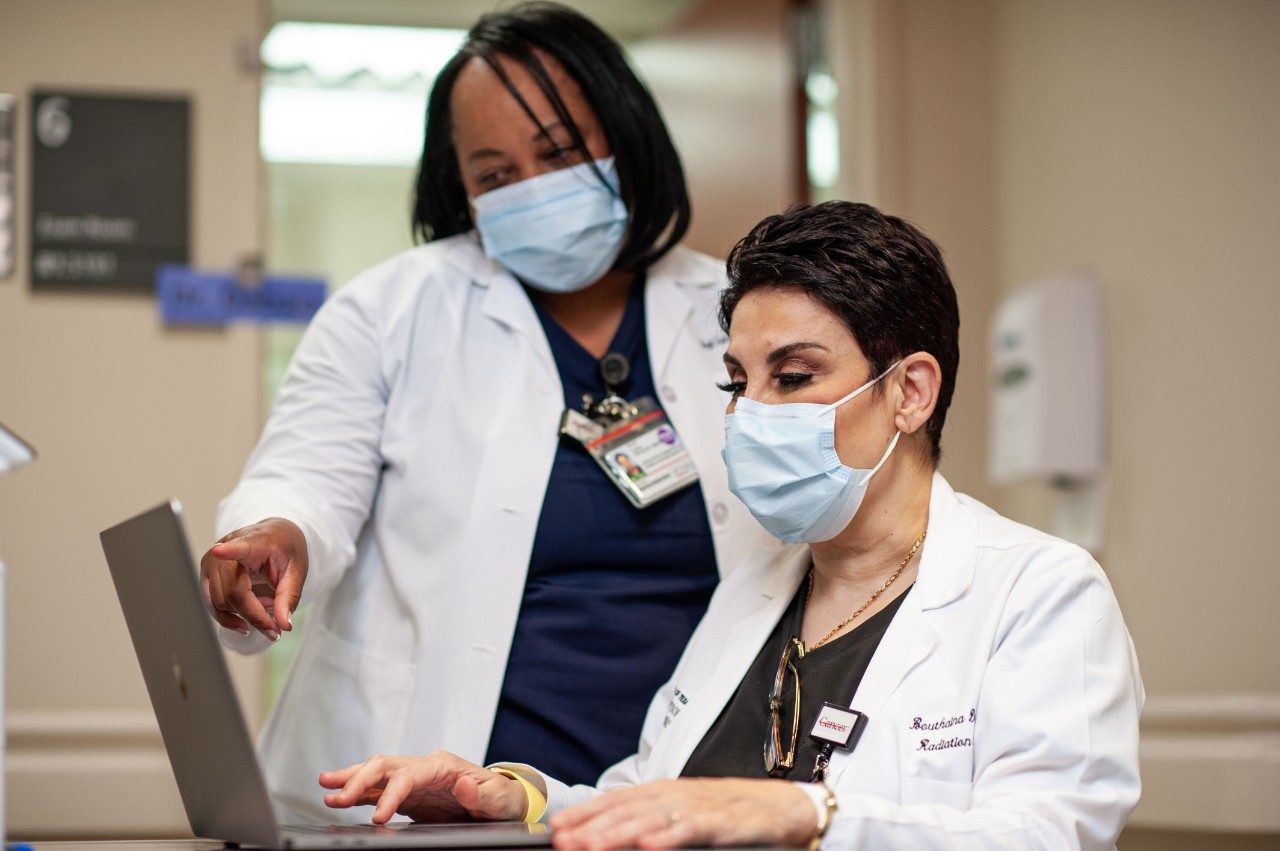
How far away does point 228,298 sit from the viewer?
2.98 m

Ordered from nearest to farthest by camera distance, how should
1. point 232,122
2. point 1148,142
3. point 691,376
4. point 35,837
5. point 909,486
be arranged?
point 909,486, point 691,376, point 1148,142, point 35,837, point 232,122

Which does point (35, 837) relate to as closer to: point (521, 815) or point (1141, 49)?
point (521, 815)

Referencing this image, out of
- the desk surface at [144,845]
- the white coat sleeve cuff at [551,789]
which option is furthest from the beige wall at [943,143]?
the desk surface at [144,845]

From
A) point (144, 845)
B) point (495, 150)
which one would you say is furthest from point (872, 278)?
point (144, 845)

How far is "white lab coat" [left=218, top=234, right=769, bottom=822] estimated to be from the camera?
1658mm

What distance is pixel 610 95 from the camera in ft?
5.94

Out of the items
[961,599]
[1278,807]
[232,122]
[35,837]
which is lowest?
[35,837]

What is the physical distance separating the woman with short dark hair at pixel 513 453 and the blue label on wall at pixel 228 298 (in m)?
1.18

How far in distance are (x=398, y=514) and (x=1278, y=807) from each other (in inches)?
63.9

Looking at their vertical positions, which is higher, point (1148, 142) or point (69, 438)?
point (1148, 142)

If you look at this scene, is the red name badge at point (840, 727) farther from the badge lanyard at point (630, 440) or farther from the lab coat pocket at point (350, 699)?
the lab coat pocket at point (350, 699)

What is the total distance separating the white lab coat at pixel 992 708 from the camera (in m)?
1.12

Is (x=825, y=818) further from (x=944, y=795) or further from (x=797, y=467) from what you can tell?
(x=797, y=467)

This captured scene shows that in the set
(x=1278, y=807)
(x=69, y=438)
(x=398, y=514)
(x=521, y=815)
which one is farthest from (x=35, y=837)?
(x=1278, y=807)
